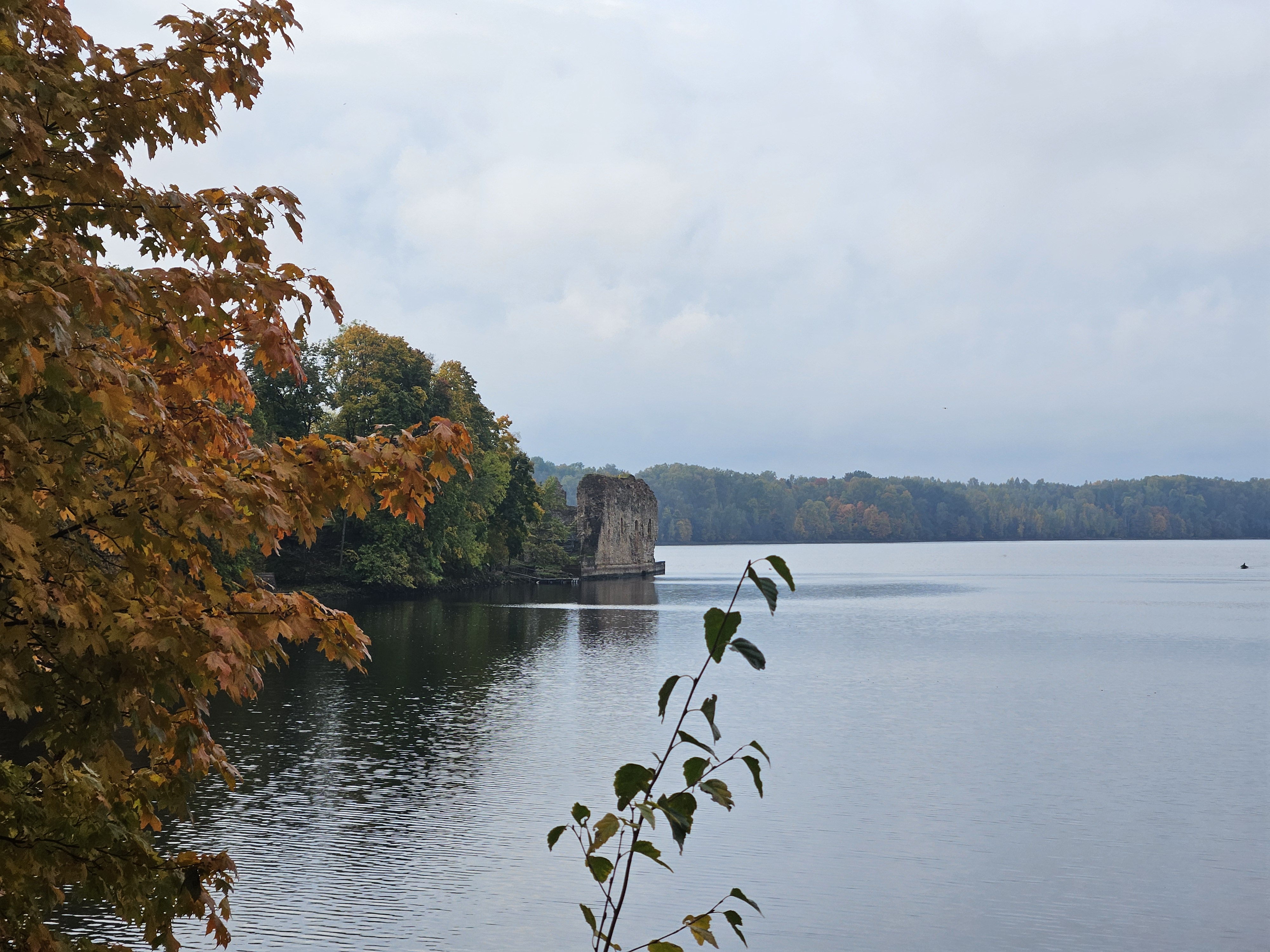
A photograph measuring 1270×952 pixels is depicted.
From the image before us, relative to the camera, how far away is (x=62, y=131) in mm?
3834

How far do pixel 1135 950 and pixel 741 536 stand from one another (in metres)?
171

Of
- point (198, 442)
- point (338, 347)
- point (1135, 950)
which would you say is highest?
point (338, 347)

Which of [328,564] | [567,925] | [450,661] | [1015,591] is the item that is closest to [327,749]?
[567,925]

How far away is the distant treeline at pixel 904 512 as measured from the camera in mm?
179625

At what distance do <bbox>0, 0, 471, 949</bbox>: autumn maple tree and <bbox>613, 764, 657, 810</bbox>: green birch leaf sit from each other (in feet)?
5.41

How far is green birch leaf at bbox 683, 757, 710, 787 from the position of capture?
2.41 metres

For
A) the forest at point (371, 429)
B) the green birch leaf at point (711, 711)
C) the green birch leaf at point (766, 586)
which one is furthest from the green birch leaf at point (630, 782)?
the forest at point (371, 429)

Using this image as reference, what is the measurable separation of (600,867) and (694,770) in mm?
393

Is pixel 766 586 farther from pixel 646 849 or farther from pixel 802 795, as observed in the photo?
pixel 802 795

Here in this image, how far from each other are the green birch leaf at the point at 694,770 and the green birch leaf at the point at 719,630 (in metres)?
0.22

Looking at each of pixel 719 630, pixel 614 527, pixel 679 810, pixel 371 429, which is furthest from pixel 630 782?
pixel 614 527

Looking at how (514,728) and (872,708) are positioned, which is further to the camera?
(872,708)

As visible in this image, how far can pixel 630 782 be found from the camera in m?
2.47

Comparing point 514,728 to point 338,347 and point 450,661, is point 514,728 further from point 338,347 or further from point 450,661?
point 338,347
